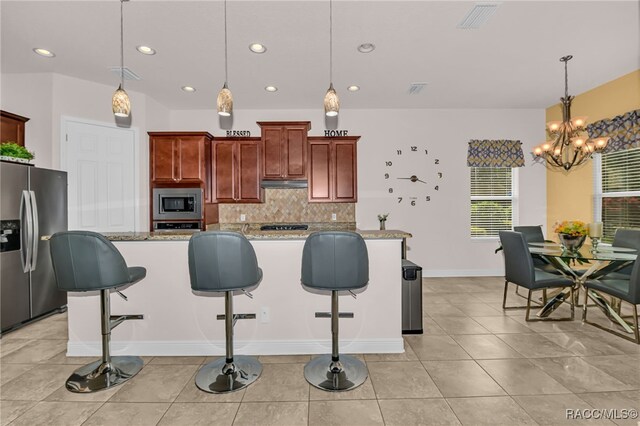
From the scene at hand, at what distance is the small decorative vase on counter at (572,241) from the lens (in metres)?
3.15

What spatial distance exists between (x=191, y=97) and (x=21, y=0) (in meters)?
2.30

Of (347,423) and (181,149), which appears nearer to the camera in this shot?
(347,423)

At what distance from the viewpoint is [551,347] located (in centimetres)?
269

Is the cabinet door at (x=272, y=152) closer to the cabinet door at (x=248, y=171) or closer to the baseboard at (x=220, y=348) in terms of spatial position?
the cabinet door at (x=248, y=171)

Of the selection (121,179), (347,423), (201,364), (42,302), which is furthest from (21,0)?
(347,423)

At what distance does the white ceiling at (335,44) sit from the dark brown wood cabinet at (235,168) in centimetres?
80

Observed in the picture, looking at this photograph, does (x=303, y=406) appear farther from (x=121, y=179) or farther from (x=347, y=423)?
(x=121, y=179)

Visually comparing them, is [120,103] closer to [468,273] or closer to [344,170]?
[344,170]

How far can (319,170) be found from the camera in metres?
5.04

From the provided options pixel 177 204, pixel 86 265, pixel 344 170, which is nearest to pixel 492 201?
pixel 344 170

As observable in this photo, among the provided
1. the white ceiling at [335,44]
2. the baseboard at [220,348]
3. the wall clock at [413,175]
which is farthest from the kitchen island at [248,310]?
the wall clock at [413,175]

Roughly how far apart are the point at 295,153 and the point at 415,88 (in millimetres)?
2062

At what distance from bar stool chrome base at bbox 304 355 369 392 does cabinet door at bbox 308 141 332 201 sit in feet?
9.82

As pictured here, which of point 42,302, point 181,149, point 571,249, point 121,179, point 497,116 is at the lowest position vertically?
point 42,302
